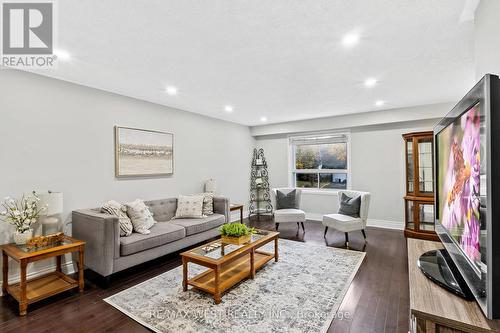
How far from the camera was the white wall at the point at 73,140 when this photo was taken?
268 cm

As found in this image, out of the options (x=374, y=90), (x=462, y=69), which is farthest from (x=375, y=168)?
(x=462, y=69)

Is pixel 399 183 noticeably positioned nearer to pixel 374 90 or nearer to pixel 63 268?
pixel 374 90

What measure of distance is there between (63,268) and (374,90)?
4.80 metres

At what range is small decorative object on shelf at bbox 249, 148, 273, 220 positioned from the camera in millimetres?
6559

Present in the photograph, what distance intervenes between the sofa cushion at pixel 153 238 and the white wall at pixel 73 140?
78cm

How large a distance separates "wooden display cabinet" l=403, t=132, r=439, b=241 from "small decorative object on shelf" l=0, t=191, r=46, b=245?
530 cm

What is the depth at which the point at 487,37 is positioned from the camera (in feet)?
4.99

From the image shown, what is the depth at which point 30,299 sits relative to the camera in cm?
229

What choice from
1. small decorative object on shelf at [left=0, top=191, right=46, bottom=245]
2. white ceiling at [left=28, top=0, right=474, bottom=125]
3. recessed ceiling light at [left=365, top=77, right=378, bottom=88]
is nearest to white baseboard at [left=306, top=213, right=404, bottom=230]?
white ceiling at [left=28, top=0, right=474, bottom=125]

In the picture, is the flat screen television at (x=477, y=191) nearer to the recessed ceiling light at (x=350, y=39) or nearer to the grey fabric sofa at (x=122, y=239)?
the recessed ceiling light at (x=350, y=39)

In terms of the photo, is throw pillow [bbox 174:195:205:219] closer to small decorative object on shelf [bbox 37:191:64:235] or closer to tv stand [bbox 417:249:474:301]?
small decorative object on shelf [bbox 37:191:64:235]

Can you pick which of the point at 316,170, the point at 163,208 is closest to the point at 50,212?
the point at 163,208

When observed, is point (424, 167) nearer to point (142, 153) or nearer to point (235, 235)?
point (235, 235)

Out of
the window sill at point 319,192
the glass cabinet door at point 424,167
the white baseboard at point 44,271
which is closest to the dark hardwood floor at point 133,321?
the white baseboard at point 44,271
